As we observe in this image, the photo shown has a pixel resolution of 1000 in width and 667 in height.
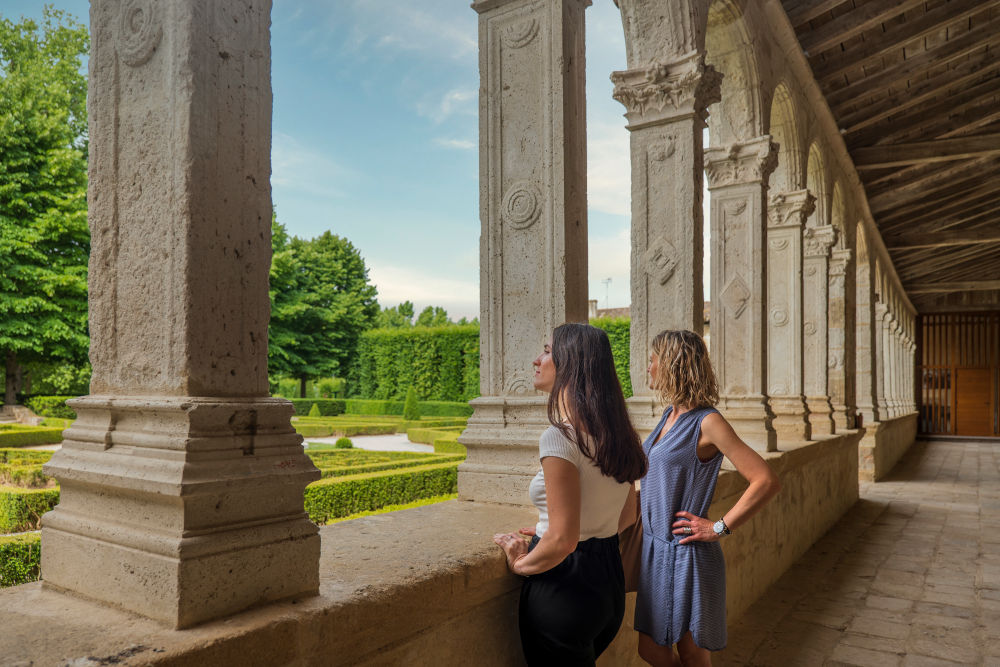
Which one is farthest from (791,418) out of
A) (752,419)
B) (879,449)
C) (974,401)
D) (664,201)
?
(974,401)

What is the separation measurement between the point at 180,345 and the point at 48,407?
22.2 m

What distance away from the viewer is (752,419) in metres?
5.72

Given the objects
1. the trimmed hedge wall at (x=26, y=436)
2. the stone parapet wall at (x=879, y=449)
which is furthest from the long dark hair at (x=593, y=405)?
the trimmed hedge wall at (x=26, y=436)

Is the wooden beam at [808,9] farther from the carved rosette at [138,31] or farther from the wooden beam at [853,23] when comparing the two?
the carved rosette at [138,31]

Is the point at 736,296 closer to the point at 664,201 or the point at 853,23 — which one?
the point at 664,201

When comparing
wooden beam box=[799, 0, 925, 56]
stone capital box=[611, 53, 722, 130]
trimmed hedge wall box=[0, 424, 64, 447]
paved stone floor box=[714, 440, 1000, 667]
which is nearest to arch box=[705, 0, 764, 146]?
stone capital box=[611, 53, 722, 130]

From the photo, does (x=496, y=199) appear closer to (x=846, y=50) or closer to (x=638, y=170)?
(x=638, y=170)

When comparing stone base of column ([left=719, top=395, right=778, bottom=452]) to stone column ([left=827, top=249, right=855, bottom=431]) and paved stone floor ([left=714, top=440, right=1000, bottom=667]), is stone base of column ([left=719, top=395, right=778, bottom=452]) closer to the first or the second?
paved stone floor ([left=714, top=440, right=1000, bottom=667])

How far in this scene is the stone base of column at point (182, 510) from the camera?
5.03ft

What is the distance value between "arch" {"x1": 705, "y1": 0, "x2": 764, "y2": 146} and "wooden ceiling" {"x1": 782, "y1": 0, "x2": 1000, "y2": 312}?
1.49 metres

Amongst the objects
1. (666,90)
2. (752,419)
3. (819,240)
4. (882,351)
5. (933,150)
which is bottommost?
(752,419)

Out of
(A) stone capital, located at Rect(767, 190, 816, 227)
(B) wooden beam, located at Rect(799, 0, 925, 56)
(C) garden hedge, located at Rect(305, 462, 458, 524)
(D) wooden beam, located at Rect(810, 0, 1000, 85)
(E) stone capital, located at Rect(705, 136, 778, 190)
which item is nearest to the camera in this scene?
(E) stone capital, located at Rect(705, 136, 778, 190)

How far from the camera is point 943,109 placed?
10125 mm

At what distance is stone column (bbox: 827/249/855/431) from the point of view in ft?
32.9
